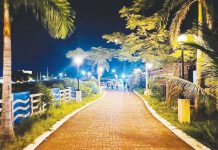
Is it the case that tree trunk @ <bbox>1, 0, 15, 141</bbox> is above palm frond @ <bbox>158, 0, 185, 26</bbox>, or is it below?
below

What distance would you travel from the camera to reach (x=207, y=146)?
7.82 m

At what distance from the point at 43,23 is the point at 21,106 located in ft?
13.5

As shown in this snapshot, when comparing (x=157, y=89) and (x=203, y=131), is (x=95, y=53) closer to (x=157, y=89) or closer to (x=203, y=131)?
(x=157, y=89)

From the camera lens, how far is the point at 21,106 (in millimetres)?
11922

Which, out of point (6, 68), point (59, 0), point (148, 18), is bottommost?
point (6, 68)

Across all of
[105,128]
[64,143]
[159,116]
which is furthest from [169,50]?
[64,143]

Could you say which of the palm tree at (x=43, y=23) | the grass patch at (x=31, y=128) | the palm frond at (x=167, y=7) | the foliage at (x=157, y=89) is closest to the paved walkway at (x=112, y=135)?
the grass patch at (x=31, y=128)

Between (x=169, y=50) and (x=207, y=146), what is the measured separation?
11683 mm

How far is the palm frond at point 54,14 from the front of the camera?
357 inches

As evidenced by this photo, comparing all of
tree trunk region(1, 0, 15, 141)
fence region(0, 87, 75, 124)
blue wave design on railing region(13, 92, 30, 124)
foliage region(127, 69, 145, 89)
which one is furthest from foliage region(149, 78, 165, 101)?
tree trunk region(1, 0, 15, 141)

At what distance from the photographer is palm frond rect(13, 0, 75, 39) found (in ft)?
29.7

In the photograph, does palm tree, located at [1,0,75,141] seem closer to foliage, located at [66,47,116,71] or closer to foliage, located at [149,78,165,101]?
foliage, located at [149,78,165,101]

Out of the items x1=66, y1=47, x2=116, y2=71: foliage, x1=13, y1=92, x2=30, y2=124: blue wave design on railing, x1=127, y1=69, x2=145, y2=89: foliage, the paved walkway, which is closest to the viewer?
the paved walkway

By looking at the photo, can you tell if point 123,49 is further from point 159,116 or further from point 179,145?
point 179,145
